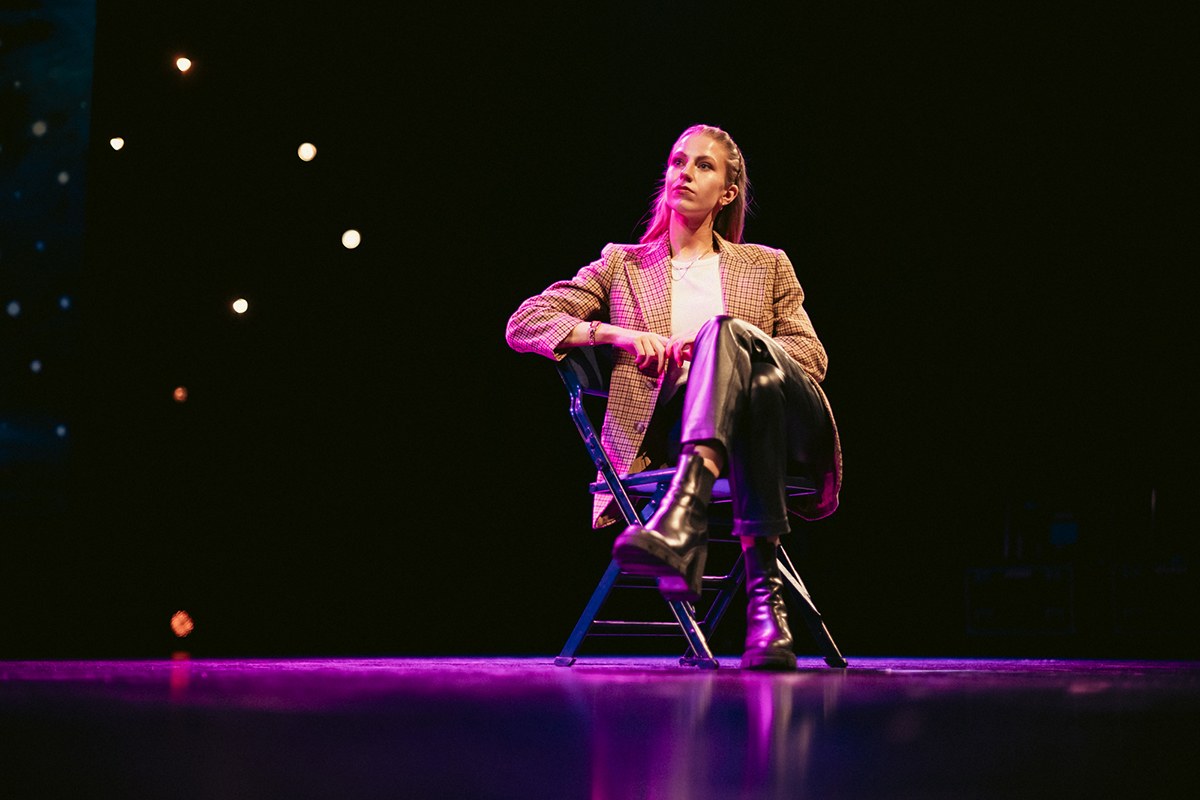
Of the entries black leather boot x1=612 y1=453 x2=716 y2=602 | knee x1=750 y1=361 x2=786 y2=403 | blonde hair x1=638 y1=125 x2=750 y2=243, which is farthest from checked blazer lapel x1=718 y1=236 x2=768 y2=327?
black leather boot x1=612 y1=453 x2=716 y2=602

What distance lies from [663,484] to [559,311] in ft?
1.54

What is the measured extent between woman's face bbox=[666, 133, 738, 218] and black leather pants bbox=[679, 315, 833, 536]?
0.75 meters

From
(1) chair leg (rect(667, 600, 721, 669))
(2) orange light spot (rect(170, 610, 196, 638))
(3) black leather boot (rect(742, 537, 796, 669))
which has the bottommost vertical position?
(2) orange light spot (rect(170, 610, 196, 638))

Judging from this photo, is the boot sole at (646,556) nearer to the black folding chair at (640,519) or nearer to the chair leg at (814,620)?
the black folding chair at (640,519)

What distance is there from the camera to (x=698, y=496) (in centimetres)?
169

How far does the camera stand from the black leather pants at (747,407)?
1815 millimetres

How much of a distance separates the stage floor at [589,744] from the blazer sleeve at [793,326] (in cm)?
132

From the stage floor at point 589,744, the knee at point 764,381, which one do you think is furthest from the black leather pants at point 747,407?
the stage floor at point 589,744

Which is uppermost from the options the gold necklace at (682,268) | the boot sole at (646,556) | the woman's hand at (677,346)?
the gold necklace at (682,268)

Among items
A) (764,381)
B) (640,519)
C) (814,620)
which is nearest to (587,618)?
(640,519)

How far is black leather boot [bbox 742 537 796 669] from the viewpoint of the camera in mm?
1762

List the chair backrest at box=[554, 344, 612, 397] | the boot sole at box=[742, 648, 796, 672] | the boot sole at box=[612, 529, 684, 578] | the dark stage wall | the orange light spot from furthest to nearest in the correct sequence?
the dark stage wall → the orange light spot → the chair backrest at box=[554, 344, 612, 397] → the boot sole at box=[742, 648, 796, 672] → the boot sole at box=[612, 529, 684, 578]

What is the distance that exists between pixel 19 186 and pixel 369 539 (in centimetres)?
178

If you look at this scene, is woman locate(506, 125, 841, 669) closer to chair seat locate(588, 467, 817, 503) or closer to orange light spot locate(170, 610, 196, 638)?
chair seat locate(588, 467, 817, 503)
